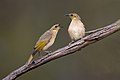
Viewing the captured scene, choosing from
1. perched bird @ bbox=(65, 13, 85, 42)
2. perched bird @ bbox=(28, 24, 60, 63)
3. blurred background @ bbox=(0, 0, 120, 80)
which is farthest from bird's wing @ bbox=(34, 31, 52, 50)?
blurred background @ bbox=(0, 0, 120, 80)

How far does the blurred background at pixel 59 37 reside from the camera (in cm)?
392

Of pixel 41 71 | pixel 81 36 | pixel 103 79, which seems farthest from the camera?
pixel 41 71

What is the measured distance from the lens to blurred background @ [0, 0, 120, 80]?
3.92 m

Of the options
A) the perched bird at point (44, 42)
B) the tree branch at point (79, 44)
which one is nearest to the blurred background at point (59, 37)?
the perched bird at point (44, 42)

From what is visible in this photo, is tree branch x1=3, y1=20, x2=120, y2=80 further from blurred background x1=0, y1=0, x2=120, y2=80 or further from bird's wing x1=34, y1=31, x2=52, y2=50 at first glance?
blurred background x1=0, y1=0, x2=120, y2=80

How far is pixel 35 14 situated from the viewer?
421 cm

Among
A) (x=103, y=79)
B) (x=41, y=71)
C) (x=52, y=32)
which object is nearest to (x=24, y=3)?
(x=41, y=71)

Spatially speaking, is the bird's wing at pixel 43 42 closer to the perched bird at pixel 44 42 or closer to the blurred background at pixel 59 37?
the perched bird at pixel 44 42

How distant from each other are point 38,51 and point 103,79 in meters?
1.67

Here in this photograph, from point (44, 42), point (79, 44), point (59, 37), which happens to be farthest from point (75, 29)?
point (59, 37)

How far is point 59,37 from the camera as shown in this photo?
13.0 feet

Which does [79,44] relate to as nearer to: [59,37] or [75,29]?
[75,29]

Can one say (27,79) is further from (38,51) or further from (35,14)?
(38,51)

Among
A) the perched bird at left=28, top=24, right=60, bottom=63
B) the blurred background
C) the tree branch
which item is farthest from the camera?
the blurred background
